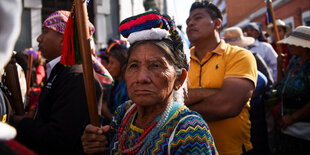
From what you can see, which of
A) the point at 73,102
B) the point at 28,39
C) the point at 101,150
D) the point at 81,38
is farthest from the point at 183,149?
the point at 28,39

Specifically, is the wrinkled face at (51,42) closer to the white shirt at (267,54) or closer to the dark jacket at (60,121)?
the dark jacket at (60,121)

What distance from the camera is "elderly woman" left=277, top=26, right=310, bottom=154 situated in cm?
344

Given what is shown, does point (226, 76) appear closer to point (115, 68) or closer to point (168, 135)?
point (168, 135)

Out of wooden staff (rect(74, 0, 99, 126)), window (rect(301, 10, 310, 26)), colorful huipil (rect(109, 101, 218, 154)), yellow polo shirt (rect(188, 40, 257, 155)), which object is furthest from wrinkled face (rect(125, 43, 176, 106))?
window (rect(301, 10, 310, 26))

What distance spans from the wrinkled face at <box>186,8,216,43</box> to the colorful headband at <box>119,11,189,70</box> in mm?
1155

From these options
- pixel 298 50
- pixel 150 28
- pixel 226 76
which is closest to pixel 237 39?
pixel 298 50

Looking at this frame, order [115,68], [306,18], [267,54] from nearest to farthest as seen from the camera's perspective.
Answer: [115,68], [267,54], [306,18]

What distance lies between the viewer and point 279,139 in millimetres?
3980

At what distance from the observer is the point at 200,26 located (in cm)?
287

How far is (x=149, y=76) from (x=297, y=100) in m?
2.84

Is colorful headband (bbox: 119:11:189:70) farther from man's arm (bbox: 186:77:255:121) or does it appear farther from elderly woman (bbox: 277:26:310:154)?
elderly woman (bbox: 277:26:310:154)

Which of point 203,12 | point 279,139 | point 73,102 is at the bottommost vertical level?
point 279,139

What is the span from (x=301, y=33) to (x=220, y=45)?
1777 mm

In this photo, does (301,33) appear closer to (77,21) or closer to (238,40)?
(238,40)
